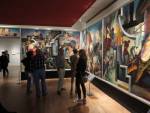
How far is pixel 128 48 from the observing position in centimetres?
533

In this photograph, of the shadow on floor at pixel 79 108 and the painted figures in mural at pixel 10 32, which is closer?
the shadow on floor at pixel 79 108

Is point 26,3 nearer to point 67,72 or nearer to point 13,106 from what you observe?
point 13,106

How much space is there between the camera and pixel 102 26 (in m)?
7.61

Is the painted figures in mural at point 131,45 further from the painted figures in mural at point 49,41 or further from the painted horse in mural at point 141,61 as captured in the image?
the painted figures in mural at point 49,41

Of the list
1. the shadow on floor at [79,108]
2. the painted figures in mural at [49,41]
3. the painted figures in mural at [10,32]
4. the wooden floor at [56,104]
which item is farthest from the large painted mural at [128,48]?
the painted figures in mural at [10,32]

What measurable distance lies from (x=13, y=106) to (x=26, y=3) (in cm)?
300

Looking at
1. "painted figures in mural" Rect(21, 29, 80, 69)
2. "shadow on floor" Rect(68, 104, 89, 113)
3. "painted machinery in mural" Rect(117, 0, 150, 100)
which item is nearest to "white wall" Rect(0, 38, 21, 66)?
"painted figures in mural" Rect(21, 29, 80, 69)

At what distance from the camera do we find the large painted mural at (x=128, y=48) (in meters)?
4.54

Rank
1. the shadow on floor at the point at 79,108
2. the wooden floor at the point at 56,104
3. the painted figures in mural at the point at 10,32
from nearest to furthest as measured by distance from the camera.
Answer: the shadow on floor at the point at 79,108, the wooden floor at the point at 56,104, the painted figures in mural at the point at 10,32

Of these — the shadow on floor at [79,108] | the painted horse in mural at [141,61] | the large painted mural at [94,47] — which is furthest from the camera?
the large painted mural at [94,47]

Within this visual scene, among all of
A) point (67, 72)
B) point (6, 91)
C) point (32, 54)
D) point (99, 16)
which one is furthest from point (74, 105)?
point (67, 72)

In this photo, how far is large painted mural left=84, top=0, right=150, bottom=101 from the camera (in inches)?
179

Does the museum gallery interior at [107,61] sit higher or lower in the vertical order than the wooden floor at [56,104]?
higher

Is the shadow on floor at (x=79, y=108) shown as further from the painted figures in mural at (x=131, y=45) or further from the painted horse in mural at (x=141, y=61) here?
the painted horse in mural at (x=141, y=61)
